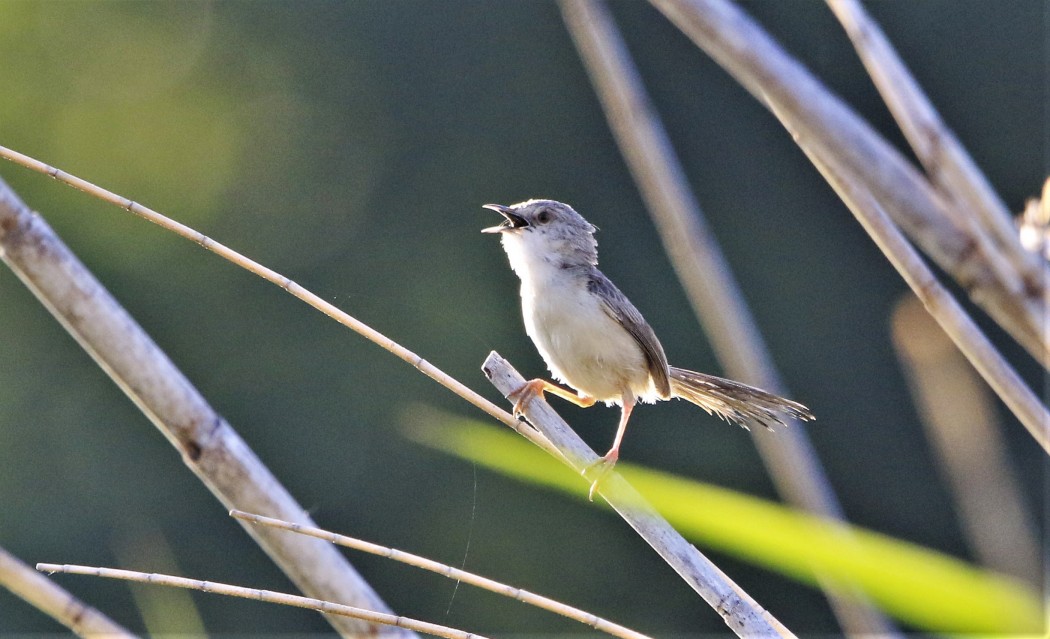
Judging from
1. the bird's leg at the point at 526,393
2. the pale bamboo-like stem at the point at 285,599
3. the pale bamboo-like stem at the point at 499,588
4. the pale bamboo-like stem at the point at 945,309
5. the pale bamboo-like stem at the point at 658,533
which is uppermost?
the pale bamboo-like stem at the point at 945,309

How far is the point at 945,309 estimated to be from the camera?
1679 mm

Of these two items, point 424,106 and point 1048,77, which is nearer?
point 1048,77

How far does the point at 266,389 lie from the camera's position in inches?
476

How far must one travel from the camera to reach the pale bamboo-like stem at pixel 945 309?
1.58 metres

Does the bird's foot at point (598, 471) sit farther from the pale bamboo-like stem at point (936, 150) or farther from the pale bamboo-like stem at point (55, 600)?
the pale bamboo-like stem at point (55, 600)

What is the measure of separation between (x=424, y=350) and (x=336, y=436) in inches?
74.4

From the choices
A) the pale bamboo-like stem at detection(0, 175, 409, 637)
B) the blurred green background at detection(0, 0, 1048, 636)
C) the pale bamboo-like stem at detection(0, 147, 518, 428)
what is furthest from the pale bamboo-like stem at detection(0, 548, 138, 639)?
the blurred green background at detection(0, 0, 1048, 636)

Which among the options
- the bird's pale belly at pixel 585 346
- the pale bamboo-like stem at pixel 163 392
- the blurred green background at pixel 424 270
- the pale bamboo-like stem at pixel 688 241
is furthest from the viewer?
the blurred green background at pixel 424 270

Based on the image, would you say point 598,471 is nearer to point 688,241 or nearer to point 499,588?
point 499,588

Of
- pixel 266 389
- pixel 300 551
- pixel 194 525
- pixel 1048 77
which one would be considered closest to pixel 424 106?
pixel 266 389

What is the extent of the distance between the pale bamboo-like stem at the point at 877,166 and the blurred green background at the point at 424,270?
838cm

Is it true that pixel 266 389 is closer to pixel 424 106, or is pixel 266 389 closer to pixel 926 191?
pixel 424 106

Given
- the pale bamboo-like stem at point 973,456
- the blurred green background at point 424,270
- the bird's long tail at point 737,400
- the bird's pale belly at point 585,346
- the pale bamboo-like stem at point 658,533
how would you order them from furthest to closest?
the blurred green background at point 424,270
the bird's pale belly at point 585,346
the bird's long tail at point 737,400
the pale bamboo-like stem at point 973,456
the pale bamboo-like stem at point 658,533

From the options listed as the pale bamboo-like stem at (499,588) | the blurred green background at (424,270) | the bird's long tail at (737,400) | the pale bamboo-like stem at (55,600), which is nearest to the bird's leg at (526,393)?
the bird's long tail at (737,400)
